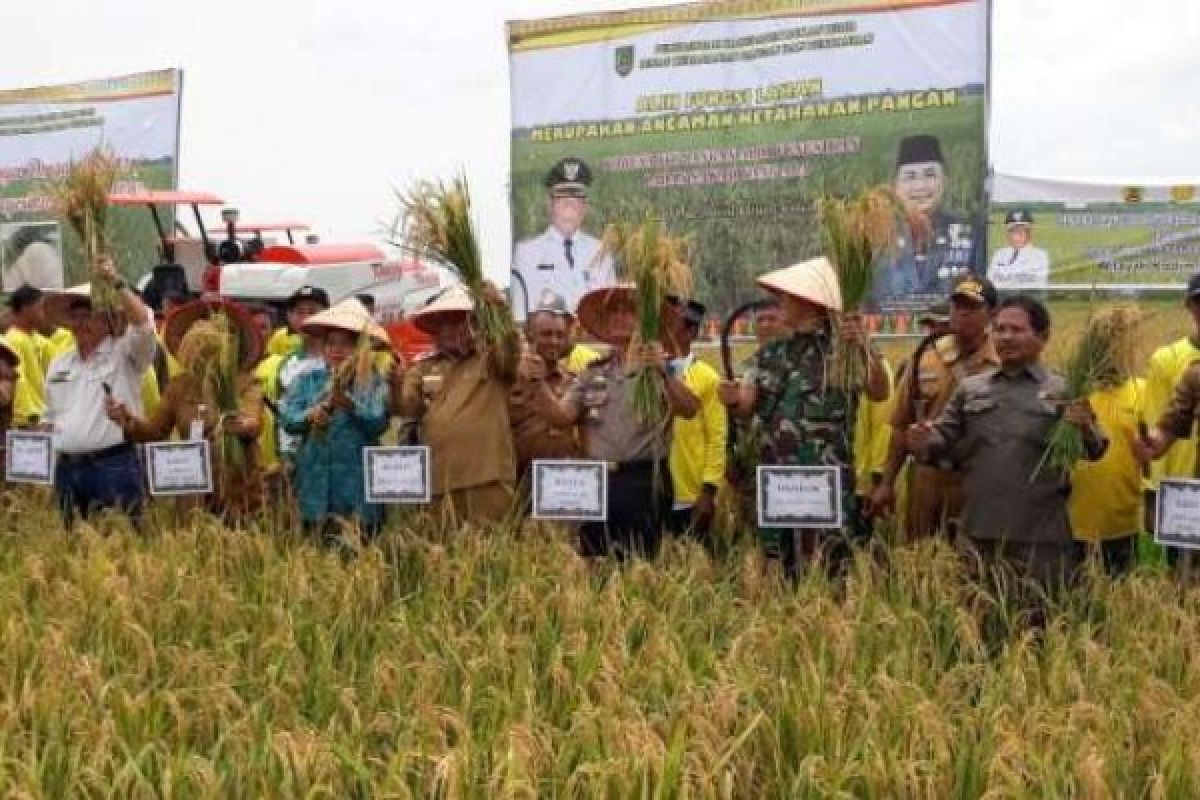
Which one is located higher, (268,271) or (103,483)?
(268,271)

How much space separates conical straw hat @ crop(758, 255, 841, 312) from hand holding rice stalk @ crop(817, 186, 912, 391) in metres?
0.06

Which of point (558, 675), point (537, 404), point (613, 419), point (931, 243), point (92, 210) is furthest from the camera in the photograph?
point (931, 243)

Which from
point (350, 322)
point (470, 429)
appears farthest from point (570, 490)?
point (350, 322)

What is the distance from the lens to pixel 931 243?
9117 millimetres

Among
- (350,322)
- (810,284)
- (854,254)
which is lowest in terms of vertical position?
(350,322)

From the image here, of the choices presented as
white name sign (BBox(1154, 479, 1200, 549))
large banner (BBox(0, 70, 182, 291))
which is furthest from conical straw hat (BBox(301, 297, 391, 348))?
large banner (BBox(0, 70, 182, 291))

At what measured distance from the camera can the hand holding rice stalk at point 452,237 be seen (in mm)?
5289

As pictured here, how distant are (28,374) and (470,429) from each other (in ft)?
11.6

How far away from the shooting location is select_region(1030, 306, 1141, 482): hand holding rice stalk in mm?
4707

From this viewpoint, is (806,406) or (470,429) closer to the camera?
(806,406)

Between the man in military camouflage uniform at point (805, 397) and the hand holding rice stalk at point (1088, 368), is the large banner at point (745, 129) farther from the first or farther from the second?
the hand holding rice stalk at point (1088, 368)

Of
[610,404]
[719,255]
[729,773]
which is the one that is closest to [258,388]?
[610,404]

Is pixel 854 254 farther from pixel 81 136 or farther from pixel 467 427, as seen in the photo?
pixel 81 136

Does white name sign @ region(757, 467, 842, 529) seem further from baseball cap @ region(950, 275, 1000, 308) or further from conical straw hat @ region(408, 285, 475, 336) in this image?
conical straw hat @ region(408, 285, 475, 336)
